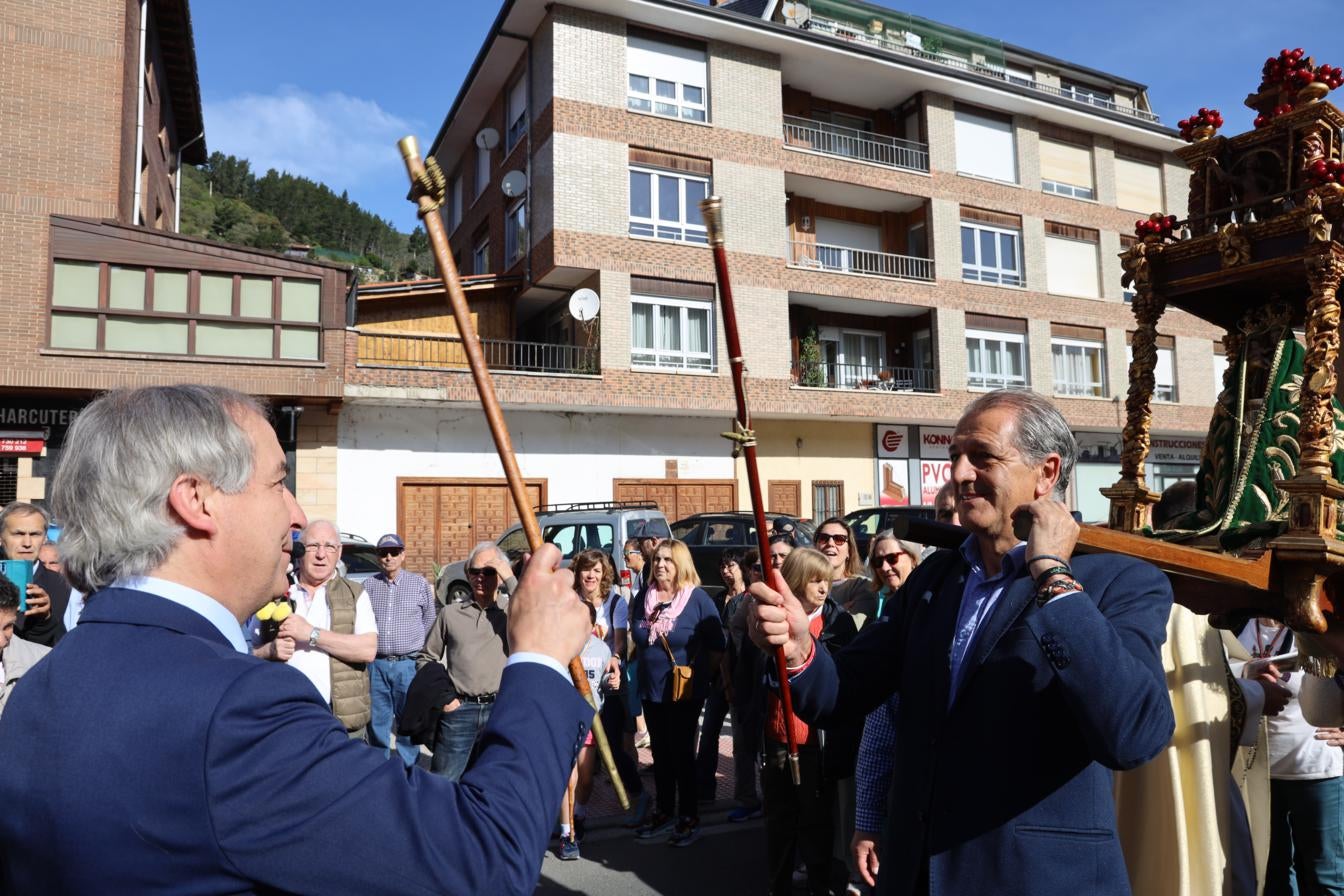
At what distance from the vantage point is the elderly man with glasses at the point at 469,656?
19.4 ft

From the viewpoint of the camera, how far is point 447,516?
69.6 ft

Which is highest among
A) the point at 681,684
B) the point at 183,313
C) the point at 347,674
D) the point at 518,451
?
the point at 183,313

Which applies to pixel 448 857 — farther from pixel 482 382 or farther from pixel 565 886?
pixel 565 886

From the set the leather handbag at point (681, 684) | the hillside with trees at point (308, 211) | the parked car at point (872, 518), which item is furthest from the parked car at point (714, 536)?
the hillside with trees at point (308, 211)

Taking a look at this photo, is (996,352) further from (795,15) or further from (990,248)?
(795,15)

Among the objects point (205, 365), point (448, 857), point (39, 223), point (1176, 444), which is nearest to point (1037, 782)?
point (448, 857)

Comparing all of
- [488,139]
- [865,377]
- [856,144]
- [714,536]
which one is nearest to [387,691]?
[714,536]

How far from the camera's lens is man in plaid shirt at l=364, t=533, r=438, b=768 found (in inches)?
277

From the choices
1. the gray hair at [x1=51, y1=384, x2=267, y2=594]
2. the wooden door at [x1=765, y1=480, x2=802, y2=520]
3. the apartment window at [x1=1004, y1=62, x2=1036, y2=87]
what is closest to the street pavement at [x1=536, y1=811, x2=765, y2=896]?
the gray hair at [x1=51, y1=384, x2=267, y2=594]

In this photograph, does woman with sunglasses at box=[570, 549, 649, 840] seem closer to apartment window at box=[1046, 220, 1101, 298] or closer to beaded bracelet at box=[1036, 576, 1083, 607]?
beaded bracelet at box=[1036, 576, 1083, 607]

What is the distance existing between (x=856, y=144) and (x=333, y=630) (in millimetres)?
23455

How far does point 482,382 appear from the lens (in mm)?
2100

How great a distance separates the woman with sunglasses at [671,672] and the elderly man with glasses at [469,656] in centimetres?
112

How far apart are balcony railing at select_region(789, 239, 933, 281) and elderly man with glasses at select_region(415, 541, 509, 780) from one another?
19740 millimetres
